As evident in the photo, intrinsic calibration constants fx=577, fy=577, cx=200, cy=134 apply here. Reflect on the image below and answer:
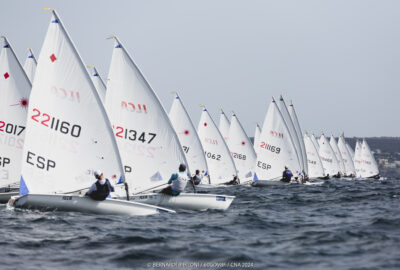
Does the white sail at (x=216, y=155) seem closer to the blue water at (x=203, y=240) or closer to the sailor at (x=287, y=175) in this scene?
the sailor at (x=287, y=175)

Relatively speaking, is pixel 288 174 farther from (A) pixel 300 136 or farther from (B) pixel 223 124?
(B) pixel 223 124

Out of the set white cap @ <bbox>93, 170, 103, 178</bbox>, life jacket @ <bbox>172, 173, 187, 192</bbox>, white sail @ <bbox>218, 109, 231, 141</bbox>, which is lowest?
life jacket @ <bbox>172, 173, 187, 192</bbox>

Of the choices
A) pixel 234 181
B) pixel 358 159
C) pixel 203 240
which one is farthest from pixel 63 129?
pixel 358 159

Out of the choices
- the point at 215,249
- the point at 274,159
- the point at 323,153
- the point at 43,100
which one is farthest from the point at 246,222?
the point at 323,153

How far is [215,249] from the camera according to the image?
11.9 m

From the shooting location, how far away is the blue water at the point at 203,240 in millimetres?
10656

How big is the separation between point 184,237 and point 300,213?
6625 millimetres

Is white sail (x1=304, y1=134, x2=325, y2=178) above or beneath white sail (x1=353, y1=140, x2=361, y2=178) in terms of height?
beneath

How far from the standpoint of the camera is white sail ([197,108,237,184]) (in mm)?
44625

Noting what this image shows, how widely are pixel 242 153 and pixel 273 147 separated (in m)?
6.14

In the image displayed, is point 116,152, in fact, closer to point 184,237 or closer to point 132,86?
point 132,86

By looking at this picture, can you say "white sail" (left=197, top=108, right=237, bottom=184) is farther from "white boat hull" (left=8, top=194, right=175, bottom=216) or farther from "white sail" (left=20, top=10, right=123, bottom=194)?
"white boat hull" (left=8, top=194, right=175, bottom=216)

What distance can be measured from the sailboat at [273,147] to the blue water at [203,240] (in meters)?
23.9

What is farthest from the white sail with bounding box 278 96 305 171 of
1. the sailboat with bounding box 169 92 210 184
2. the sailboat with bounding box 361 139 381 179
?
the sailboat with bounding box 361 139 381 179
